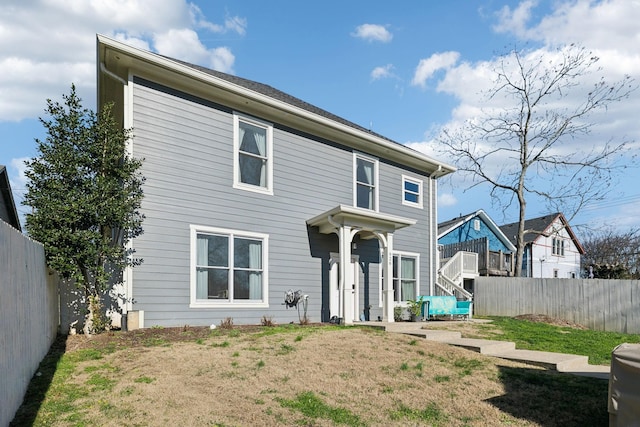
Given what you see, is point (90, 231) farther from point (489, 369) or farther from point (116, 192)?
point (489, 369)

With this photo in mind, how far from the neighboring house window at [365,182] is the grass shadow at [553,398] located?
7.92 meters

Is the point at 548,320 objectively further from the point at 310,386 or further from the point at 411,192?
the point at 310,386

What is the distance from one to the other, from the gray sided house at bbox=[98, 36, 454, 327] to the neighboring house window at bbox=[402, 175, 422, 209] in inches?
30.4

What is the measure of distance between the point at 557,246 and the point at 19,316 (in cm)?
3885

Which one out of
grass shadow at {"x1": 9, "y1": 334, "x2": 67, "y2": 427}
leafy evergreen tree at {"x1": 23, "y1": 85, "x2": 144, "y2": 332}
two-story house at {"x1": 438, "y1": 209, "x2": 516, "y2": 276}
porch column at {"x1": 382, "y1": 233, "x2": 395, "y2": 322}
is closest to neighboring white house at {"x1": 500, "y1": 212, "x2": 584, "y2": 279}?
two-story house at {"x1": 438, "y1": 209, "x2": 516, "y2": 276}

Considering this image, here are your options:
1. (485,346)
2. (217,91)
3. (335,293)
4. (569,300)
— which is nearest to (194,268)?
(217,91)

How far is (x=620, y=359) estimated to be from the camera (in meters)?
4.23

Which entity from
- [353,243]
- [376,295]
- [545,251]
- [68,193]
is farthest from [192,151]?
[545,251]

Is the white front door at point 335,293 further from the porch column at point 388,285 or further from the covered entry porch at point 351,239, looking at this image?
the porch column at point 388,285

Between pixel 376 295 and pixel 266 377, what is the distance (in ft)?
26.8

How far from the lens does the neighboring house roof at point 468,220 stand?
30297 mm

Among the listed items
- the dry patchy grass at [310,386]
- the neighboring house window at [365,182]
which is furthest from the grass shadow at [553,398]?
the neighboring house window at [365,182]

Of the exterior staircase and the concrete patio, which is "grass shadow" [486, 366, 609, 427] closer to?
the concrete patio

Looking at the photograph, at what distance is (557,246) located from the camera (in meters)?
37.5
